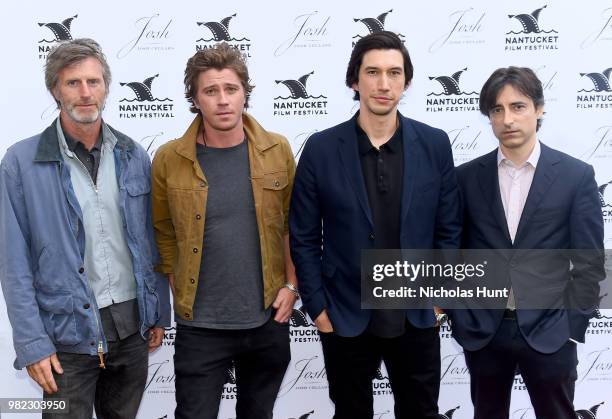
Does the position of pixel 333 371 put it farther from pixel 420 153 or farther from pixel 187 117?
pixel 187 117

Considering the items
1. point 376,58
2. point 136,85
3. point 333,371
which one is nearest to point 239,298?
point 333,371

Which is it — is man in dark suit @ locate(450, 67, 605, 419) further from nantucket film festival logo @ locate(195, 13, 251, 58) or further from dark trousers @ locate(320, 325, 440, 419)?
nantucket film festival logo @ locate(195, 13, 251, 58)

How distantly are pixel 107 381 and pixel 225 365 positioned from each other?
50cm

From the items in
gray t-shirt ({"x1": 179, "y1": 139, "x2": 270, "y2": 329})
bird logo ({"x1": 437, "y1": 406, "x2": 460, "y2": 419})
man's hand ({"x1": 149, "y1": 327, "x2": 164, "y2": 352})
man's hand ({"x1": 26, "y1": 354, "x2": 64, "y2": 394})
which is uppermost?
gray t-shirt ({"x1": 179, "y1": 139, "x2": 270, "y2": 329})

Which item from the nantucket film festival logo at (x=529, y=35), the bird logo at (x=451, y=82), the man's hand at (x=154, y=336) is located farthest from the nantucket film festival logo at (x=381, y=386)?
the nantucket film festival logo at (x=529, y=35)

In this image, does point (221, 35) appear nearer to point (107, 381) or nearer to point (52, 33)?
point (52, 33)

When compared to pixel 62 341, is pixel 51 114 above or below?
above

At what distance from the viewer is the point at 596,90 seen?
3.29 meters

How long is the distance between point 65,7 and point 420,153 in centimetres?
225

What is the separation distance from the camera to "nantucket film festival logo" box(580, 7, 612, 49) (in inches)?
128

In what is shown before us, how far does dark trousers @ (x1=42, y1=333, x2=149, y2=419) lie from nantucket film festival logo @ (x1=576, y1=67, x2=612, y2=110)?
108 inches

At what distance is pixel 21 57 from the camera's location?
10.9ft

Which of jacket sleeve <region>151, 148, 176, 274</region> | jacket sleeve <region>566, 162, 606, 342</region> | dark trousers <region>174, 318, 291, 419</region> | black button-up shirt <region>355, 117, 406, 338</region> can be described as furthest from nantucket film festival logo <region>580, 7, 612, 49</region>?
jacket sleeve <region>151, 148, 176, 274</region>

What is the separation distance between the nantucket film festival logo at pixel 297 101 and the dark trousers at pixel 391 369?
1422mm
